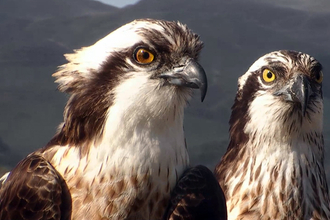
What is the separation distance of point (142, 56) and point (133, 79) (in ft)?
0.57

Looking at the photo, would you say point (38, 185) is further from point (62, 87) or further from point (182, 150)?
point (182, 150)

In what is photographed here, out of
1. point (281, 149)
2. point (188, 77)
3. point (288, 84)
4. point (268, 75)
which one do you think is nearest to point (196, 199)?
point (188, 77)

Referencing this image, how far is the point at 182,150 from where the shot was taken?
12.1 feet

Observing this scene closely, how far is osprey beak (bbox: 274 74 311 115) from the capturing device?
4.49 metres

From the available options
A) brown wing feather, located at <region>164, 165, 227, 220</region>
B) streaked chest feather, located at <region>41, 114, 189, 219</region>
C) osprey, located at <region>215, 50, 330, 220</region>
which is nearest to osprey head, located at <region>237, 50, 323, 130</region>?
osprey, located at <region>215, 50, 330, 220</region>

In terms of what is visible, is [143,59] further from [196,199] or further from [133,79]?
[196,199]

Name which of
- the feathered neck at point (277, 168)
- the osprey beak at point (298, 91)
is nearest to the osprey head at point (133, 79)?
the osprey beak at point (298, 91)

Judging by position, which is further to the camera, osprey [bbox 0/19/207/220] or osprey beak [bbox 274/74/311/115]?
osprey beak [bbox 274/74/311/115]

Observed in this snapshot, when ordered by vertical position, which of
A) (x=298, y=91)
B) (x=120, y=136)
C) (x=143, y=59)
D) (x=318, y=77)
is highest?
(x=143, y=59)

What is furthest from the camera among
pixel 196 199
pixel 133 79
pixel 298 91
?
pixel 298 91

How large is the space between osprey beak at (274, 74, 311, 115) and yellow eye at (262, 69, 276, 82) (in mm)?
176

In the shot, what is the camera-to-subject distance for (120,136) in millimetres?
3455

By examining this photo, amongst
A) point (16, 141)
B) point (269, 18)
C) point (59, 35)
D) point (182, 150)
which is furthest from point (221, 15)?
point (182, 150)

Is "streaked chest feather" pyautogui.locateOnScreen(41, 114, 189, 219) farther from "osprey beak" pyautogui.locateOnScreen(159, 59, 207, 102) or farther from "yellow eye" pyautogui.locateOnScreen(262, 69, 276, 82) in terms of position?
"yellow eye" pyautogui.locateOnScreen(262, 69, 276, 82)
